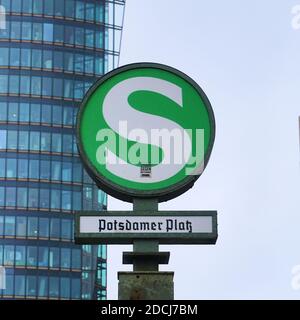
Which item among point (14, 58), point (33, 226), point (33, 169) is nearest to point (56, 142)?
point (33, 169)

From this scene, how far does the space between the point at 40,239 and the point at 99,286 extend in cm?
1158

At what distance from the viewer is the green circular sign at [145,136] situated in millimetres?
20844

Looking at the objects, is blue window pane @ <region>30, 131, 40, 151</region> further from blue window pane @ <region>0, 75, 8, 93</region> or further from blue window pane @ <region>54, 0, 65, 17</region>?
blue window pane @ <region>54, 0, 65, 17</region>

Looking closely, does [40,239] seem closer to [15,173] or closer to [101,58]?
[15,173]

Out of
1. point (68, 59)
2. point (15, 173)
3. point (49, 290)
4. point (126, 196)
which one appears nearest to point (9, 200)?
point (15, 173)

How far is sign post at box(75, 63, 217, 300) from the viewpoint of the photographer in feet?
67.3

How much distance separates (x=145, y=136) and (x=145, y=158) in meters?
0.44

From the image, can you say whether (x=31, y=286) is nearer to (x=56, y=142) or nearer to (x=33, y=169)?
(x=33, y=169)

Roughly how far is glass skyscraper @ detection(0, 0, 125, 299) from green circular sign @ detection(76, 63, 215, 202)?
132 m

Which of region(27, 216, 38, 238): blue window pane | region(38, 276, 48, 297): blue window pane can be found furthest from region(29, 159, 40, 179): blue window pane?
region(38, 276, 48, 297): blue window pane

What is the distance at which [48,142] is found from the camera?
534 ft

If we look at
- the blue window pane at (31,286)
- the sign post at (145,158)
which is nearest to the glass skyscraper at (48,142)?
the blue window pane at (31,286)

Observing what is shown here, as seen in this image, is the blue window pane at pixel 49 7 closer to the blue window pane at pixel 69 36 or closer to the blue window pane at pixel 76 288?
the blue window pane at pixel 69 36

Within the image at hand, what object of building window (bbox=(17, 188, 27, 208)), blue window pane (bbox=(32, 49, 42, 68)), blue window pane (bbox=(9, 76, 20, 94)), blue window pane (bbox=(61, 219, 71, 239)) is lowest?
blue window pane (bbox=(61, 219, 71, 239))
